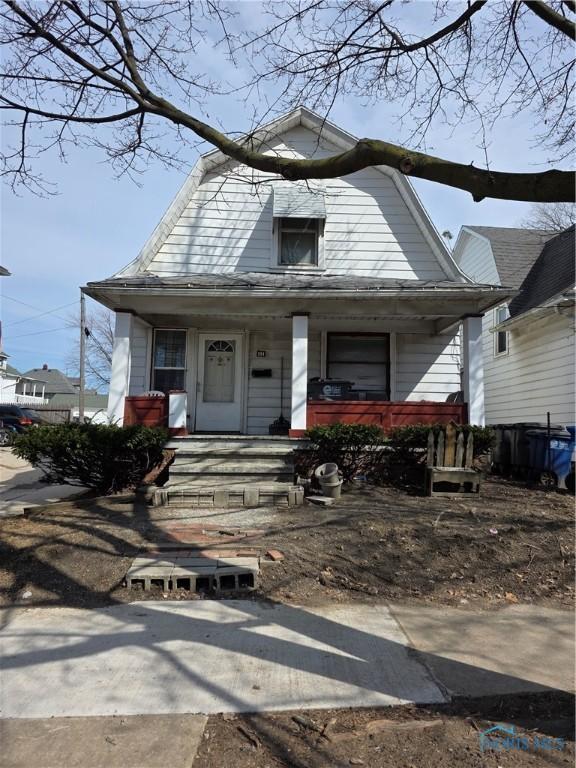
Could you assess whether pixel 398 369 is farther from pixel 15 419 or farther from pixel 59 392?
pixel 59 392

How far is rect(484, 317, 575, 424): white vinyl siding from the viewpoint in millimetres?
10984

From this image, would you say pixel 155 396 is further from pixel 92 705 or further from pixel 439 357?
pixel 92 705

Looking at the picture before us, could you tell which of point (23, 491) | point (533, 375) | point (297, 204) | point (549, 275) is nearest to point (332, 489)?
point (297, 204)

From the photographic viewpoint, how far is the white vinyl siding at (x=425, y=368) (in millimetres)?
10805

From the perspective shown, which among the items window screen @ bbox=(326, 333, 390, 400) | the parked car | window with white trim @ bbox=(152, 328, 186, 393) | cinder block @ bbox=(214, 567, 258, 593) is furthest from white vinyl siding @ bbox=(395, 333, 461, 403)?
the parked car

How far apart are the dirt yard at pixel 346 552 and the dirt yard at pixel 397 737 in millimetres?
1700

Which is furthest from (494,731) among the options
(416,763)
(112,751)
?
(112,751)

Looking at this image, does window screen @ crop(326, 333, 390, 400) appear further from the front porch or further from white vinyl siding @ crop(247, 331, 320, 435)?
white vinyl siding @ crop(247, 331, 320, 435)

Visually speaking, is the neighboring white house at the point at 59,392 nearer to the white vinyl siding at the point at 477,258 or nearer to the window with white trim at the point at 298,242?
the white vinyl siding at the point at 477,258

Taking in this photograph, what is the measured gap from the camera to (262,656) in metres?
3.42

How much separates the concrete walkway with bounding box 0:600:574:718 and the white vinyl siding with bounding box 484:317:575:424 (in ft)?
25.7

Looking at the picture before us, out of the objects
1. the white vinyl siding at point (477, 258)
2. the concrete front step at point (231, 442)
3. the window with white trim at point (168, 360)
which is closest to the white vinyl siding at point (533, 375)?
the white vinyl siding at point (477, 258)

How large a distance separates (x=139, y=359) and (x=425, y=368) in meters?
5.91

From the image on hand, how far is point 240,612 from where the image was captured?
420cm
